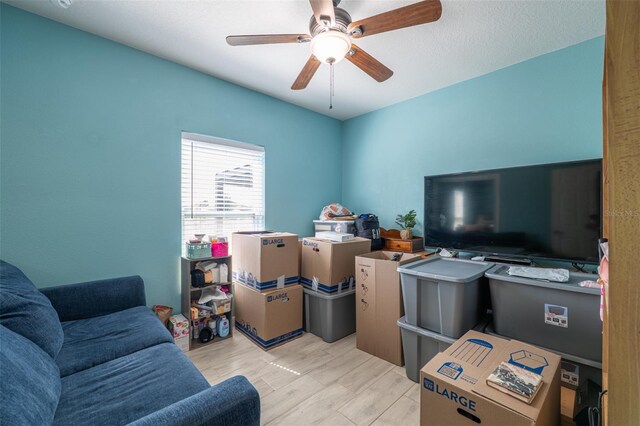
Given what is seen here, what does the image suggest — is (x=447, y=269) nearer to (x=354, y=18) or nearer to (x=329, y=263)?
(x=329, y=263)

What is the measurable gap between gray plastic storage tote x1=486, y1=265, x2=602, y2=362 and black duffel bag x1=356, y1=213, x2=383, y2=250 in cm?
128

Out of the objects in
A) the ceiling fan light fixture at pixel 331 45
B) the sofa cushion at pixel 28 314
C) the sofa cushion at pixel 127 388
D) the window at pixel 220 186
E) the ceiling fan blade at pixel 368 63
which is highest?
the ceiling fan blade at pixel 368 63

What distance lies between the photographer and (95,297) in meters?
1.91

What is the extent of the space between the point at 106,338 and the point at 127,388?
0.58m

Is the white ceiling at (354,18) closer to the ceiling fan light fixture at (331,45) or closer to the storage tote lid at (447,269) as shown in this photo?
the ceiling fan light fixture at (331,45)

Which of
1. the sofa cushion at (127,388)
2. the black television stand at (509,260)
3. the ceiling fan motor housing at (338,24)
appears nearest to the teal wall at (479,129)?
the black television stand at (509,260)

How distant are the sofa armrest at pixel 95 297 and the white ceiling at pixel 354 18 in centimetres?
189

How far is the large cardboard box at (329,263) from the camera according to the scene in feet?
8.05

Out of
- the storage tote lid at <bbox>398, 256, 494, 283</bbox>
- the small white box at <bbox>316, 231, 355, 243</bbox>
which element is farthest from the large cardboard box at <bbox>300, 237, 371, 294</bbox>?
the storage tote lid at <bbox>398, 256, 494, 283</bbox>

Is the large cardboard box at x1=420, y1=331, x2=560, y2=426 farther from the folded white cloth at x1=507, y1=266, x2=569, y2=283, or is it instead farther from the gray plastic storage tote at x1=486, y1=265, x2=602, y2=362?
the folded white cloth at x1=507, y1=266, x2=569, y2=283

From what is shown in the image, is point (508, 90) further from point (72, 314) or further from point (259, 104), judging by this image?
point (72, 314)

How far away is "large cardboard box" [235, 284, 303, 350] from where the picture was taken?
234 centimetres

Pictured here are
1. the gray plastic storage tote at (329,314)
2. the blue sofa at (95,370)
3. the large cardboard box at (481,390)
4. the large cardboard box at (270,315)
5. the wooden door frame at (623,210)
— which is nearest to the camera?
the wooden door frame at (623,210)

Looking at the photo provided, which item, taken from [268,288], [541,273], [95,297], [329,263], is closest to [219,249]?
[268,288]
